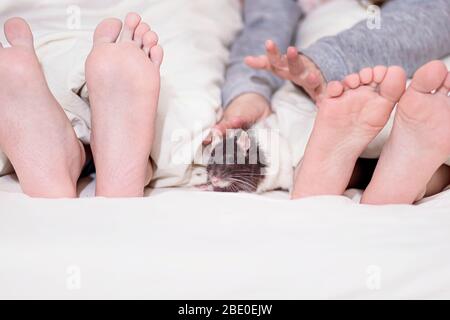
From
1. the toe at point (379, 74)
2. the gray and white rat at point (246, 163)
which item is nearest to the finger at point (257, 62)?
the gray and white rat at point (246, 163)

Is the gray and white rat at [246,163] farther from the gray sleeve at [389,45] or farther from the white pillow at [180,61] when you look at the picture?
the gray sleeve at [389,45]

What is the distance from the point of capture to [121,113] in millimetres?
830

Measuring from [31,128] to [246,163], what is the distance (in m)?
0.32

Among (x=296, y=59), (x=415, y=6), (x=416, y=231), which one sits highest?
(x=415, y=6)

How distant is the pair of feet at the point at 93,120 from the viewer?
2.64 feet

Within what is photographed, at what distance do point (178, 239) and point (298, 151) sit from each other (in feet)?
1.04

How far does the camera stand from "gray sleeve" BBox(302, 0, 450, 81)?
1053 mm

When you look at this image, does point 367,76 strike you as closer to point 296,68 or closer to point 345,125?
point 345,125

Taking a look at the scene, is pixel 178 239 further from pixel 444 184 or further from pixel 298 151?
pixel 444 184

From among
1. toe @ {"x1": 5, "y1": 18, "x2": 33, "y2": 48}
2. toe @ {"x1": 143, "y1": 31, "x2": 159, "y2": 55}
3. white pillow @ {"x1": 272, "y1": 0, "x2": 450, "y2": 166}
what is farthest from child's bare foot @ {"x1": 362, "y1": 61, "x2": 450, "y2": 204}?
toe @ {"x1": 5, "y1": 18, "x2": 33, "y2": 48}

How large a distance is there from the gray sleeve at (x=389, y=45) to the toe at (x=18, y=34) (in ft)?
1.56

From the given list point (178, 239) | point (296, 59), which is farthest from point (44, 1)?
point (178, 239)

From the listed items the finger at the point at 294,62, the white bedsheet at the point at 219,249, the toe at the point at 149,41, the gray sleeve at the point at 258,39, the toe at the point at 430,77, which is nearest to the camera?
the white bedsheet at the point at 219,249

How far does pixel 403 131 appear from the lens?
0.81 metres
